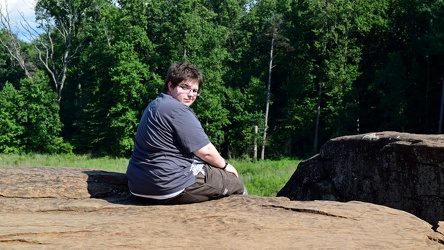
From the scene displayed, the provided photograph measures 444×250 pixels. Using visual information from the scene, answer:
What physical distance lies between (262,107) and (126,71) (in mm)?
11225

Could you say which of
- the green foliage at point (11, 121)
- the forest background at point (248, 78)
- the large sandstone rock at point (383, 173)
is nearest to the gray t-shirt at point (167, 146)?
the large sandstone rock at point (383, 173)

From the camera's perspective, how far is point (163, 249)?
380 centimetres

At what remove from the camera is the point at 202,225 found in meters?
4.39

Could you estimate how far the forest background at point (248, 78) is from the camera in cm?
3831

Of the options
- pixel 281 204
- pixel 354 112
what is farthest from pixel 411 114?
pixel 281 204

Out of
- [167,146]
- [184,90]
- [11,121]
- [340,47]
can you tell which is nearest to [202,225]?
[167,146]

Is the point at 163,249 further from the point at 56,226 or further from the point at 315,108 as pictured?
the point at 315,108

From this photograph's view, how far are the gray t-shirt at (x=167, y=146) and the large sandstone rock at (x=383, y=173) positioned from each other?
466 centimetres

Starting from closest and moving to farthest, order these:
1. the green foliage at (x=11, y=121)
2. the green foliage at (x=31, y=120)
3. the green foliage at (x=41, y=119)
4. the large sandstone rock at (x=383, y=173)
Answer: the large sandstone rock at (x=383, y=173) → the green foliage at (x=11, y=121) → the green foliage at (x=31, y=120) → the green foliage at (x=41, y=119)

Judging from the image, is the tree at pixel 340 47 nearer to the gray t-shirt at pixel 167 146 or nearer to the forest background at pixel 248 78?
the forest background at pixel 248 78

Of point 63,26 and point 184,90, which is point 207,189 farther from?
point 63,26

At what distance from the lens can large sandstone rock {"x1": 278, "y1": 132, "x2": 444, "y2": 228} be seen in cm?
832

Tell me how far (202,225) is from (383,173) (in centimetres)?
527

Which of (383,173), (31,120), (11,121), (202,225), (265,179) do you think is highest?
(31,120)
